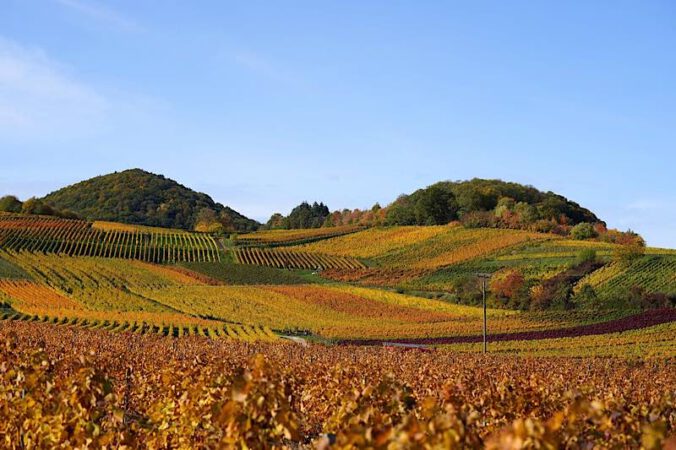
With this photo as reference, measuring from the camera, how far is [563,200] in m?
133

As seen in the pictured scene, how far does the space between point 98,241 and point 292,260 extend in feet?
64.9

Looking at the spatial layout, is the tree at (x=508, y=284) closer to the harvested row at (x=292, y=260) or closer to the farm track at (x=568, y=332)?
the farm track at (x=568, y=332)

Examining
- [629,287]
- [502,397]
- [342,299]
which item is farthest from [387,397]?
[629,287]

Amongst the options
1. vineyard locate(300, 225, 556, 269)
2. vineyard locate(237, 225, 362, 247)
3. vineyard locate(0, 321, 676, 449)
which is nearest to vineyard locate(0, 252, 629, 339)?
vineyard locate(300, 225, 556, 269)

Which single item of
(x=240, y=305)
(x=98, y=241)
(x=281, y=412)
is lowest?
(x=281, y=412)

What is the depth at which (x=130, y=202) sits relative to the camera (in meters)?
181

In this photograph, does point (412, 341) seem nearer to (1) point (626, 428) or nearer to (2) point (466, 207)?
(1) point (626, 428)

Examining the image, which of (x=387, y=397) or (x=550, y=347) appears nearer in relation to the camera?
(x=387, y=397)

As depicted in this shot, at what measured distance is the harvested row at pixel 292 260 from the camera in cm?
8306

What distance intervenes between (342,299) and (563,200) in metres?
79.4

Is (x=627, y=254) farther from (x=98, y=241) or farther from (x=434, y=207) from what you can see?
(x=98, y=241)

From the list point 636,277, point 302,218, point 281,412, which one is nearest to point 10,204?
point 302,218

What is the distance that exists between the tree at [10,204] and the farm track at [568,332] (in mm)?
85990

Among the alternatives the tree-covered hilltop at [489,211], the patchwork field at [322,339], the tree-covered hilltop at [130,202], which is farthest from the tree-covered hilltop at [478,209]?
the tree-covered hilltop at [130,202]
